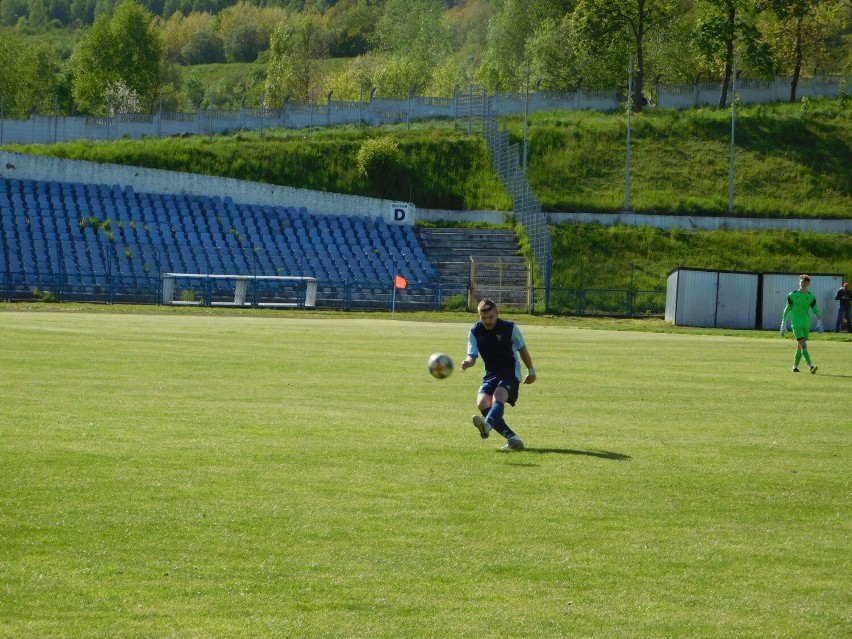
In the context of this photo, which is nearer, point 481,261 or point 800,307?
point 800,307

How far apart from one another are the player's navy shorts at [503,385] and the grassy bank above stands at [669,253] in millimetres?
50966

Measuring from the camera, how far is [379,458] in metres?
13.8

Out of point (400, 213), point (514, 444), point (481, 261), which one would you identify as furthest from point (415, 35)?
point (514, 444)

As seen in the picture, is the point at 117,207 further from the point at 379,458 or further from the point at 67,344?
the point at 379,458

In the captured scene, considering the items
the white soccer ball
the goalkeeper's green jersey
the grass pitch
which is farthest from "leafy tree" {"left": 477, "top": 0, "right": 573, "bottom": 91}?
the white soccer ball

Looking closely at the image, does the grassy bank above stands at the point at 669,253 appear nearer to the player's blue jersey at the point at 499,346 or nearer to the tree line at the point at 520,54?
the tree line at the point at 520,54

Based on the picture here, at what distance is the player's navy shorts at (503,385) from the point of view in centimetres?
1557

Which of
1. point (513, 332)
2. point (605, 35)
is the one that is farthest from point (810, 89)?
point (513, 332)

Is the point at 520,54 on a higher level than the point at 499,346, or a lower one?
higher

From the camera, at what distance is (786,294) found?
5534 cm

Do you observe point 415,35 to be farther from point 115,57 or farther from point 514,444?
point 514,444

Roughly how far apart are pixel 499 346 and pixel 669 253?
188 feet

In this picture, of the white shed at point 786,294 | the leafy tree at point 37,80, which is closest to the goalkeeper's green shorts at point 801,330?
the white shed at point 786,294

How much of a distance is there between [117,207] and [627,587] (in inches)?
2404
